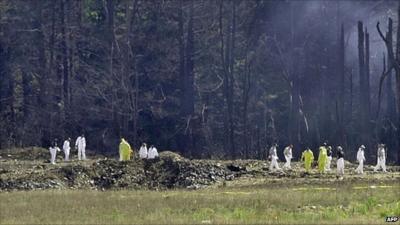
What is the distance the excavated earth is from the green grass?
435 cm

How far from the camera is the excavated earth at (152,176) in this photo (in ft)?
144

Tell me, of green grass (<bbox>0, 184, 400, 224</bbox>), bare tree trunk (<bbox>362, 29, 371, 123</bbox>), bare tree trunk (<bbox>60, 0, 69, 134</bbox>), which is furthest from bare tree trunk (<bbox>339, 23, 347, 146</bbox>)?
green grass (<bbox>0, 184, 400, 224</bbox>)

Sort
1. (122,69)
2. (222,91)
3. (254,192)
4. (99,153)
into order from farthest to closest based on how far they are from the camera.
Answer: (222,91), (122,69), (99,153), (254,192)

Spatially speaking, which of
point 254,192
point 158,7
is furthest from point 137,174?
point 158,7

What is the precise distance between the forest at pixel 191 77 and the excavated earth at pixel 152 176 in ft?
80.8

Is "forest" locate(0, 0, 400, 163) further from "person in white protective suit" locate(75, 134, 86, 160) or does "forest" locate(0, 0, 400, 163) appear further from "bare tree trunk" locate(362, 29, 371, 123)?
"person in white protective suit" locate(75, 134, 86, 160)

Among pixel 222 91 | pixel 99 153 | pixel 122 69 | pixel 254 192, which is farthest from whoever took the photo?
pixel 222 91

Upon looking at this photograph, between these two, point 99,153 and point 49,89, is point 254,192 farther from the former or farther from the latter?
point 49,89

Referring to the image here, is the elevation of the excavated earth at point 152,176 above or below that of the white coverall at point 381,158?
below

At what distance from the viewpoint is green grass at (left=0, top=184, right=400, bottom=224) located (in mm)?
28672

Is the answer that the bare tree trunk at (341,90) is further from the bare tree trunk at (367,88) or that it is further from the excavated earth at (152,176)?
the excavated earth at (152,176)

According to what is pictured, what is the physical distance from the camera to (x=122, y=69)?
7631 centimetres

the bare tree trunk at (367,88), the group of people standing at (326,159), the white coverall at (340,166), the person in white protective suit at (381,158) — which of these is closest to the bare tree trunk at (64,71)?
the bare tree trunk at (367,88)

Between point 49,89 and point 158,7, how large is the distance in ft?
33.8
